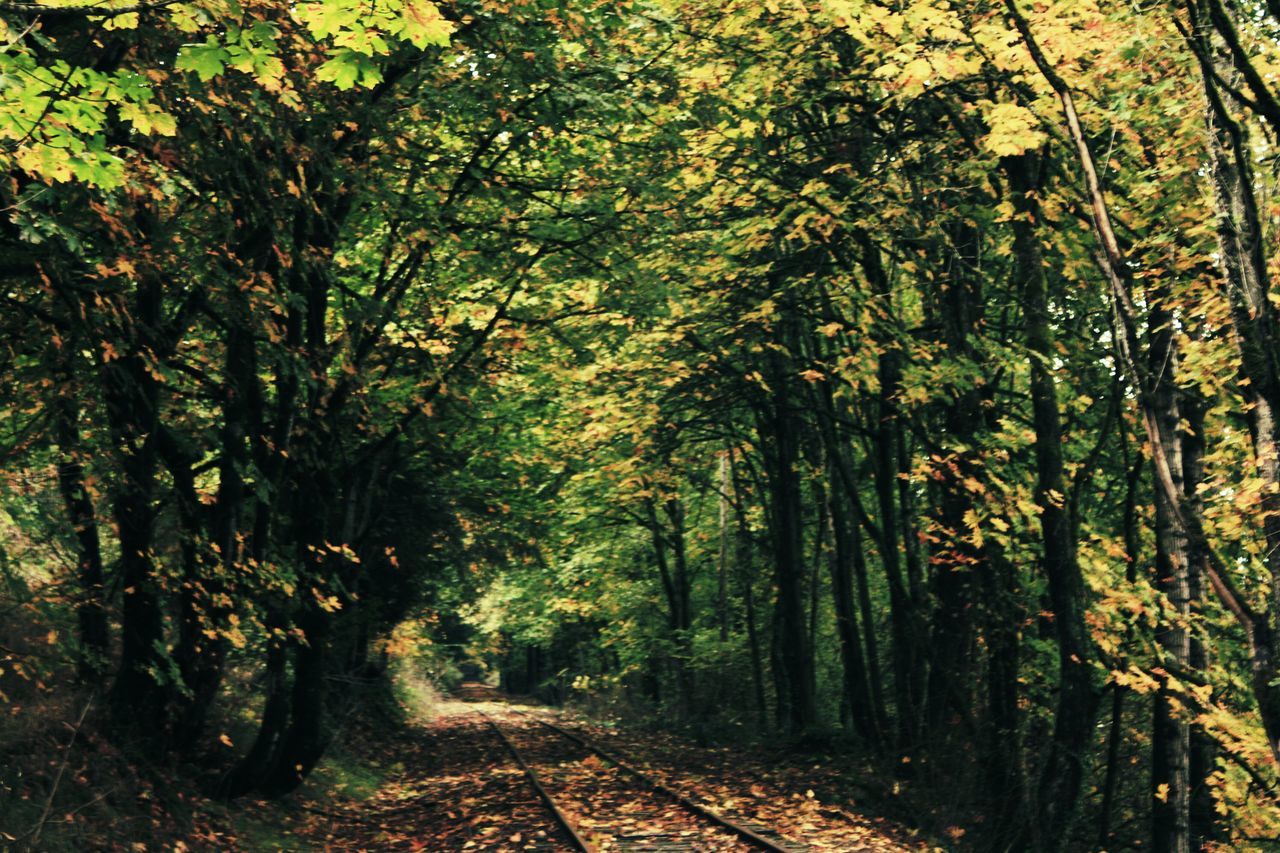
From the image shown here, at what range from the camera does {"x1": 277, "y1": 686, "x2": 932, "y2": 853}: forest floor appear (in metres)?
11.8

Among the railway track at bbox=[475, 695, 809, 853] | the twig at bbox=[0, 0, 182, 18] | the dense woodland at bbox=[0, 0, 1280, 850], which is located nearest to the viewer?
the twig at bbox=[0, 0, 182, 18]

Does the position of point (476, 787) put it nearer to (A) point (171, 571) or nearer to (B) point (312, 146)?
(A) point (171, 571)

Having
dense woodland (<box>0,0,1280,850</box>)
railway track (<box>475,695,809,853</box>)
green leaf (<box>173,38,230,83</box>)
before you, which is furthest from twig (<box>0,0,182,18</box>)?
railway track (<box>475,695,809,853</box>)

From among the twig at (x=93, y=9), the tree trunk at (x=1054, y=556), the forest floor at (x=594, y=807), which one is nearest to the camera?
the twig at (x=93, y=9)

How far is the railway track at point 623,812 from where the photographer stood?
36.8 feet

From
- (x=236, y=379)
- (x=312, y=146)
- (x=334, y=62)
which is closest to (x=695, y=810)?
A: (x=236, y=379)

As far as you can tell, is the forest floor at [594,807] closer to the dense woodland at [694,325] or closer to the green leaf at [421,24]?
the dense woodland at [694,325]

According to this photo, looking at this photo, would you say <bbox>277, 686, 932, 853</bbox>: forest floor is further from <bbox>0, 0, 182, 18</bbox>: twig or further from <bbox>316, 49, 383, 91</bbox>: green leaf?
<bbox>0, 0, 182, 18</bbox>: twig

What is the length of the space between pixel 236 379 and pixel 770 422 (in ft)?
37.0

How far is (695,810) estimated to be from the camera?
526 inches

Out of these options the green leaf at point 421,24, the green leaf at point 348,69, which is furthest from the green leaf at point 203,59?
the green leaf at point 421,24

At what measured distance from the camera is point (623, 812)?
13.6m

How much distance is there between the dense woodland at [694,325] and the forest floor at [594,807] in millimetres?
1096

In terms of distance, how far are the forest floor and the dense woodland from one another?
1.10 m
